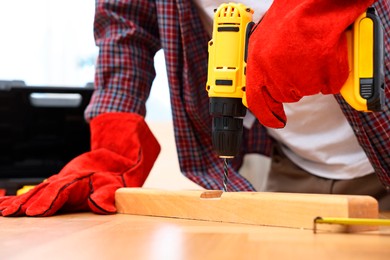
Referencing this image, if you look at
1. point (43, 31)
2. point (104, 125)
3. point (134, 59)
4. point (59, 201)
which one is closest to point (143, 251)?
point (59, 201)

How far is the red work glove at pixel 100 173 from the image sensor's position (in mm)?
923

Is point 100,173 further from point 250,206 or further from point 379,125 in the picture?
point 379,125

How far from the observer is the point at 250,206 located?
0.80 metres

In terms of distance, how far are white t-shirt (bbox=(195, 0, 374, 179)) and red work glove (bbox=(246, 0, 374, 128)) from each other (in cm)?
43

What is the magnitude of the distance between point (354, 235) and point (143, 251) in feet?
0.81

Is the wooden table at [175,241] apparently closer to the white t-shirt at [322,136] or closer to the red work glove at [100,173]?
the red work glove at [100,173]

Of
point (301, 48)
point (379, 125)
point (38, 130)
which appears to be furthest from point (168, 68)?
point (38, 130)

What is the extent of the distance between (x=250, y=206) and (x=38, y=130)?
1.35 meters

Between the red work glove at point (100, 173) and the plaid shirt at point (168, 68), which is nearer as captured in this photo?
the red work glove at point (100, 173)

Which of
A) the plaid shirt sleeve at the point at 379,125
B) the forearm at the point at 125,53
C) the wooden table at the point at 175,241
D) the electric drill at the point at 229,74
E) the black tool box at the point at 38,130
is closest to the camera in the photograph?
the wooden table at the point at 175,241

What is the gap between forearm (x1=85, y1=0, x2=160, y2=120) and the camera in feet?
4.00

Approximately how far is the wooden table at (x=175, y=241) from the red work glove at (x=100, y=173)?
82 mm

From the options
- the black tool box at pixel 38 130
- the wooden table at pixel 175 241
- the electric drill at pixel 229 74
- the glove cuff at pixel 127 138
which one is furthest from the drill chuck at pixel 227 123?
the black tool box at pixel 38 130

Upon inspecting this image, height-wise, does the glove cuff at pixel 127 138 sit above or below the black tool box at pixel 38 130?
above
